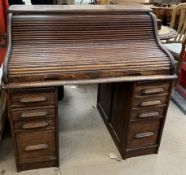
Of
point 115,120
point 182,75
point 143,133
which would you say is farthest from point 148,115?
point 182,75

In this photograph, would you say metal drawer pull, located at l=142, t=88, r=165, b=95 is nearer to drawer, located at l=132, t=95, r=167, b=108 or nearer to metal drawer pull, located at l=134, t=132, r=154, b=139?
drawer, located at l=132, t=95, r=167, b=108

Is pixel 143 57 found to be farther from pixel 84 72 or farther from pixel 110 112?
pixel 110 112

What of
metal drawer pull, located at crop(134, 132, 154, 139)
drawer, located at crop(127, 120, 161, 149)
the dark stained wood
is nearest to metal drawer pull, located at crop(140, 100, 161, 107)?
drawer, located at crop(127, 120, 161, 149)

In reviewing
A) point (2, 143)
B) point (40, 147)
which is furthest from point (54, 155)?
point (2, 143)

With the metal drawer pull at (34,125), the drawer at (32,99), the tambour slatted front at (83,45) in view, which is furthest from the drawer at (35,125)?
the tambour slatted front at (83,45)

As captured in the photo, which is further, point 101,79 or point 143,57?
point 143,57

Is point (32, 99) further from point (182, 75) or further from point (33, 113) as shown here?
point (182, 75)

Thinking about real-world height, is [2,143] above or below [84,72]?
below

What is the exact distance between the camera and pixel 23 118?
59.9 inches

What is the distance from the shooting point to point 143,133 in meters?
1.83

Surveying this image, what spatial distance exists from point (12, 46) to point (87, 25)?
0.52 m

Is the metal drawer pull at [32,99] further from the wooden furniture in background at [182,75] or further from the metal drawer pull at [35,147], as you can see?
the wooden furniture in background at [182,75]

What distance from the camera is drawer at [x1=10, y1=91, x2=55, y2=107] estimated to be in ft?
4.76

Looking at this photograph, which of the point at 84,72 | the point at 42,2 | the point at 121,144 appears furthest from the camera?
the point at 42,2
